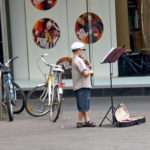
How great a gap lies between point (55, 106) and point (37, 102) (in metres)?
0.80

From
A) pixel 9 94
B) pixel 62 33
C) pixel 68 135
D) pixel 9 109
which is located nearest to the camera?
pixel 68 135

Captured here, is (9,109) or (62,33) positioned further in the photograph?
(62,33)

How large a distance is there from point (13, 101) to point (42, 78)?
5.71 metres

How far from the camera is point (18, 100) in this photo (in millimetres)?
13688

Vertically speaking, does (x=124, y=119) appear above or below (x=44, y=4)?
below

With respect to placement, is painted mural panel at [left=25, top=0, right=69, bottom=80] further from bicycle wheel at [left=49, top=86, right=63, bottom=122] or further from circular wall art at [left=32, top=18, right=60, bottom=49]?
bicycle wheel at [left=49, top=86, right=63, bottom=122]

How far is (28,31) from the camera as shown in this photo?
1905 cm

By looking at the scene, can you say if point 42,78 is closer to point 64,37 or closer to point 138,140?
point 64,37

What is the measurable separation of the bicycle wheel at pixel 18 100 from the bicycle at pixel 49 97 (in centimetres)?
14

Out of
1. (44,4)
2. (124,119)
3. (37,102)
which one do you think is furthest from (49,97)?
(44,4)

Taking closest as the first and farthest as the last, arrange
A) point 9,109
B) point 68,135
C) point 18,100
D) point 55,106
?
point 68,135, point 55,106, point 9,109, point 18,100

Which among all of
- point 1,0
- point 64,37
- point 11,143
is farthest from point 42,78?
point 11,143

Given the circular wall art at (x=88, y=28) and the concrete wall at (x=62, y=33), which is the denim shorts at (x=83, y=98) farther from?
the circular wall art at (x=88, y=28)

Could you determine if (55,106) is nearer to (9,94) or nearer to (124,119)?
(9,94)
